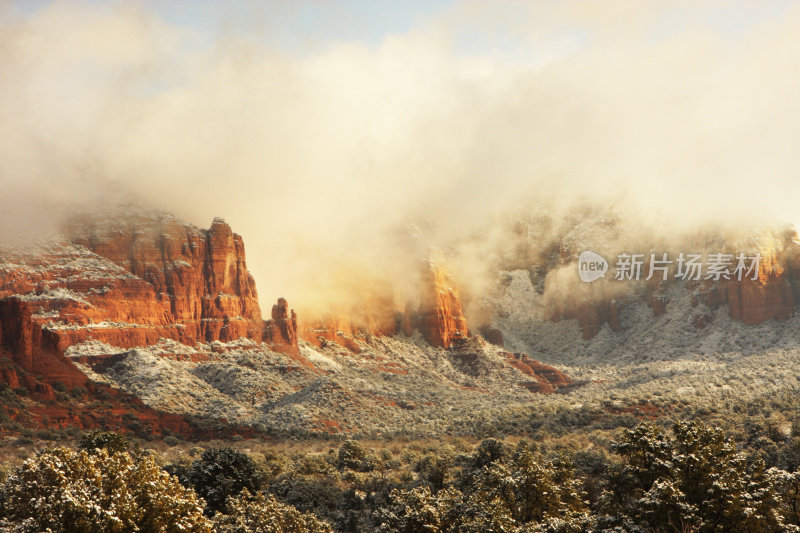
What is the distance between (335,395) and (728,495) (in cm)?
7791

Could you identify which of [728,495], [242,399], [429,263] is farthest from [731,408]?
[429,263]

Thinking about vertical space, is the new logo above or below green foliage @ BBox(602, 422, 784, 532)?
above

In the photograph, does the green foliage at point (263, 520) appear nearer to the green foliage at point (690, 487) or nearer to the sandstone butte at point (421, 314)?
the green foliage at point (690, 487)

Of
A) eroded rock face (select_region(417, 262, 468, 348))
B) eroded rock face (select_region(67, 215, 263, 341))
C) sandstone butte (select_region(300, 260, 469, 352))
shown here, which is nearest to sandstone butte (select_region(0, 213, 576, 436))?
eroded rock face (select_region(67, 215, 263, 341))

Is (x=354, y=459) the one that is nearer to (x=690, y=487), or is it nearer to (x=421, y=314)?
Answer: (x=690, y=487)

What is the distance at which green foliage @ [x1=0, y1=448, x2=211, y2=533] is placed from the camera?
28188mm

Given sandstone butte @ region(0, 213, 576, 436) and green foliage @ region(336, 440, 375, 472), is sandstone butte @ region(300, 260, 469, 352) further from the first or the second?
green foliage @ region(336, 440, 375, 472)

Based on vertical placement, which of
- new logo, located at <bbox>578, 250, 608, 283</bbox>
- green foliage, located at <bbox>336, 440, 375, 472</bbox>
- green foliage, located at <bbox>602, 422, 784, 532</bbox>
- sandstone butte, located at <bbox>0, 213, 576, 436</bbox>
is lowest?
green foliage, located at <bbox>336, 440, 375, 472</bbox>

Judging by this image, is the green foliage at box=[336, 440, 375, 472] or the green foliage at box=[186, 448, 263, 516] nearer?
the green foliage at box=[186, 448, 263, 516]

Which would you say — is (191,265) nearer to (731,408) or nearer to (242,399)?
(242,399)

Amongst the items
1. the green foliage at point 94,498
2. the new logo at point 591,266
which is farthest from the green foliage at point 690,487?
the new logo at point 591,266

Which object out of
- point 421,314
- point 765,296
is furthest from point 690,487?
point 421,314

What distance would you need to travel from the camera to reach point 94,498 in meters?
29.2

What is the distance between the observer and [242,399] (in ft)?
339
